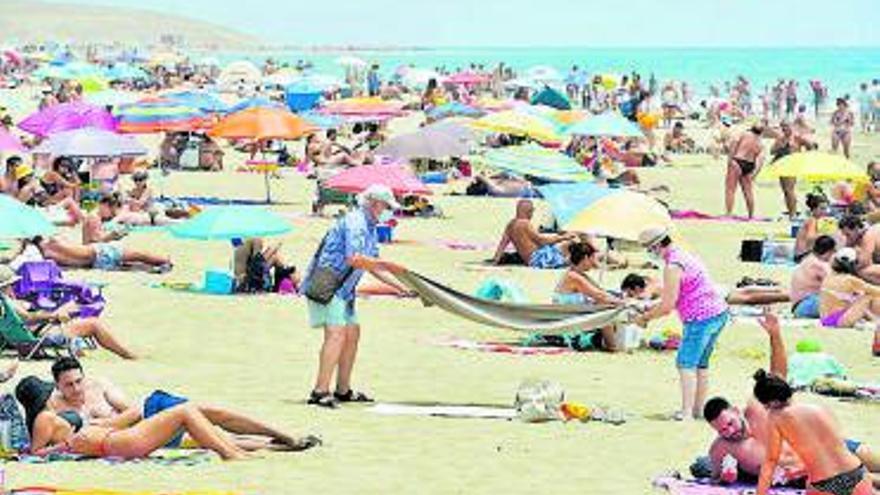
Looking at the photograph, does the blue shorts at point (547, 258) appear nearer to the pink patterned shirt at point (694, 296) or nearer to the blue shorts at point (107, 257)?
the blue shorts at point (107, 257)

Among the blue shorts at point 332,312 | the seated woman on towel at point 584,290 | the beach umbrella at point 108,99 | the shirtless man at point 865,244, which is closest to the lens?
the blue shorts at point 332,312

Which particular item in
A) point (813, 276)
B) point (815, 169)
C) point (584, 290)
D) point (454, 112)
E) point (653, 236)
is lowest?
point (454, 112)

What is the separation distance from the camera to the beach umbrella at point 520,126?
27361 mm

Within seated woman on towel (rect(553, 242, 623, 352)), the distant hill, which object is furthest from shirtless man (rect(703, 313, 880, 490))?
the distant hill

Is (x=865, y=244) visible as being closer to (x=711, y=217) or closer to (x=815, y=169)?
(x=815, y=169)

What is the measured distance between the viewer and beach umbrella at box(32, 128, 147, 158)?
22.4 metres

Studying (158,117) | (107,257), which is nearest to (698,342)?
(107,257)

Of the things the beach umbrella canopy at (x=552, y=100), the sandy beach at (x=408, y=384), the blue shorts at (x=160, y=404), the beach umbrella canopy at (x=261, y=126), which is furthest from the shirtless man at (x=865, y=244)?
the beach umbrella canopy at (x=552, y=100)

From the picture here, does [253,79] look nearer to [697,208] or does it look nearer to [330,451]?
[697,208]

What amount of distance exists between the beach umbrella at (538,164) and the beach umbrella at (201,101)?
1037cm

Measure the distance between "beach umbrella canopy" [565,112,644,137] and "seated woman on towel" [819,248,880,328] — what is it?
42.3ft

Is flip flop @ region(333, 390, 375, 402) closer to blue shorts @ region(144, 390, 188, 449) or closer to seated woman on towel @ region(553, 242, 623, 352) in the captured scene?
blue shorts @ region(144, 390, 188, 449)

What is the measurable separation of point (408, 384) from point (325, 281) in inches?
57.9

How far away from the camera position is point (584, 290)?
14.2m
